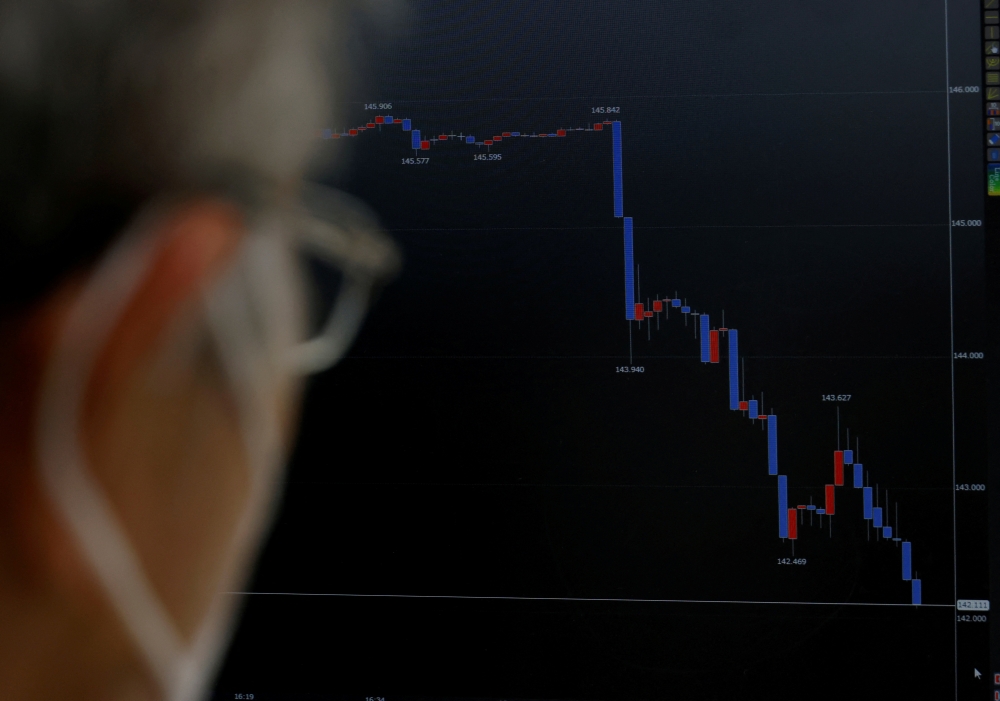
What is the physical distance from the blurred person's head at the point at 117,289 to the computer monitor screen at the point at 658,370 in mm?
501

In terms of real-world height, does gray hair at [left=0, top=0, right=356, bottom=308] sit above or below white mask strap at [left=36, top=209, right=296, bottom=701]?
above

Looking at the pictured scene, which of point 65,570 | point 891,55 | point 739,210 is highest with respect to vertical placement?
point 891,55

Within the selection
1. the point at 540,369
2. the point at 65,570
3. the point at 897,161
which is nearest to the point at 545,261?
the point at 540,369

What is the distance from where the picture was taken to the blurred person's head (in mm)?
313

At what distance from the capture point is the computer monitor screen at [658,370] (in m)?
0.83

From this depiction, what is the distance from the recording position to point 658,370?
85 centimetres

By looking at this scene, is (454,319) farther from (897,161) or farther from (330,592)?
→ (897,161)

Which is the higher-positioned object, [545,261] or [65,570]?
[545,261]

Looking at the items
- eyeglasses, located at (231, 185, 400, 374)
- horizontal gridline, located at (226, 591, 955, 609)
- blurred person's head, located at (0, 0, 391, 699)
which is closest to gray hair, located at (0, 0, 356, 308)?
blurred person's head, located at (0, 0, 391, 699)

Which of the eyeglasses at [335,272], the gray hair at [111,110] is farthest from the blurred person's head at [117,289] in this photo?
the eyeglasses at [335,272]

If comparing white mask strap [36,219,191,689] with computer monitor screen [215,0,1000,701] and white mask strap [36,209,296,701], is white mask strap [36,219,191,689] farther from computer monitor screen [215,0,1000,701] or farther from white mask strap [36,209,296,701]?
computer monitor screen [215,0,1000,701]

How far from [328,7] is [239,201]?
0.39 feet

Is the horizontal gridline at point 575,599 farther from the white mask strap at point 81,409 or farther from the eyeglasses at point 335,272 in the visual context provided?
the white mask strap at point 81,409

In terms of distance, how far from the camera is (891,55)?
820 mm
